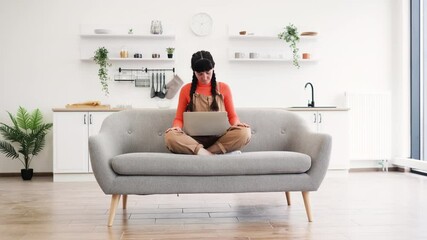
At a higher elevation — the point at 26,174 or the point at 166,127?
the point at 166,127

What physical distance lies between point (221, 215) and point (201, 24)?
326cm

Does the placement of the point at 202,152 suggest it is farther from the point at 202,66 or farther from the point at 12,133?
the point at 12,133

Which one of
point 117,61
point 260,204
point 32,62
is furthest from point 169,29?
point 260,204

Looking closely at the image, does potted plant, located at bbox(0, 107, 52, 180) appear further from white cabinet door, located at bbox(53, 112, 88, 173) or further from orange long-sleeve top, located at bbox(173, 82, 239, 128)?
orange long-sleeve top, located at bbox(173, 82, 239, 128)

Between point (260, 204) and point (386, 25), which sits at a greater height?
point (386, 25)

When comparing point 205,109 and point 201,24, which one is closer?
point 205,109

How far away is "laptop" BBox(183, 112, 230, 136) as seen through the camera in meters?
3.26

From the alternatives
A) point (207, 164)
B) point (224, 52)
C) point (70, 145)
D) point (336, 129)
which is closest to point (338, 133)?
point (336, 129)

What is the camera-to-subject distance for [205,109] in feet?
11.4

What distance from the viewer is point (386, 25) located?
20.4 feet

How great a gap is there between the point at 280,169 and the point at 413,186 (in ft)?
7.44

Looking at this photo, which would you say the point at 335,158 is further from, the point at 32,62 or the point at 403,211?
the point at 32,62

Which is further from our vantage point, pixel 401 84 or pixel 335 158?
pixel 401 84

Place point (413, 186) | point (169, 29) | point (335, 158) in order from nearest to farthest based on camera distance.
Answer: point (413, 186) → point (335, 158) → point (169, 29)
